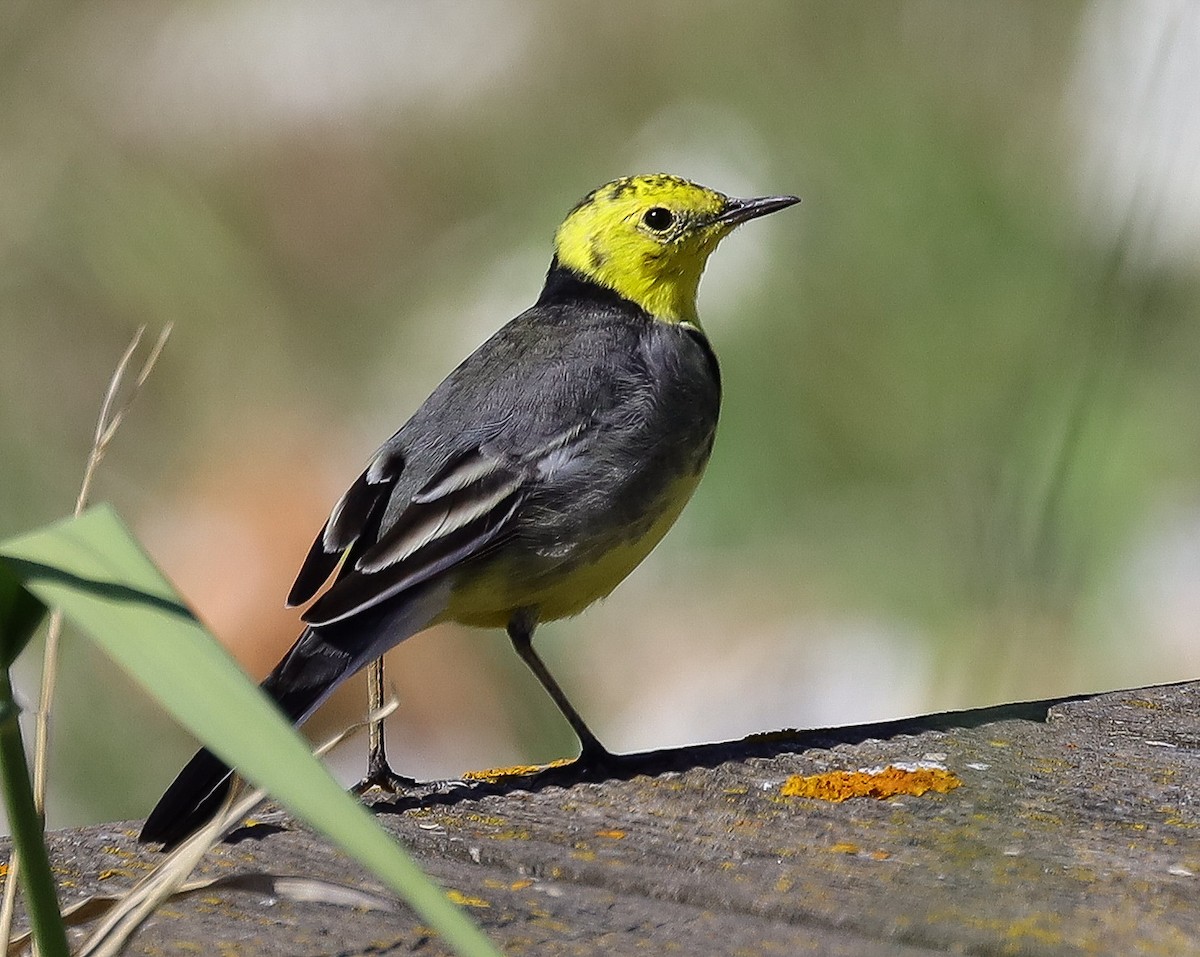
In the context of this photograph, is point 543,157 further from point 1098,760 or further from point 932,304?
point 1098,760

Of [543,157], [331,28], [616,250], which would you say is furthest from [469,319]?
[616,250]

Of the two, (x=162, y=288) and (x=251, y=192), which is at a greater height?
(x=251, y=192)

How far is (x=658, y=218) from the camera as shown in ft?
14.9

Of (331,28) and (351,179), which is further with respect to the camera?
(331,28)

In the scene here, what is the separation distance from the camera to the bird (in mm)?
3301

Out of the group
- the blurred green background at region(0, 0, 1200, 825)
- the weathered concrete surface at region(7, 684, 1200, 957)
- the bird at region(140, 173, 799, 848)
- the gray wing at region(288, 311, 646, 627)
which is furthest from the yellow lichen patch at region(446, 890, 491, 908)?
the blurred green background at region(0, 0, 1200, 825)

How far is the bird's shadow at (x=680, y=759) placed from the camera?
268 centimetres

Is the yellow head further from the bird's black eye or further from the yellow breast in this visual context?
the yellow breast

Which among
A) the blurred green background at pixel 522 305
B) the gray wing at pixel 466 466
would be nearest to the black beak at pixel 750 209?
the blurred green background at pixel 522 305

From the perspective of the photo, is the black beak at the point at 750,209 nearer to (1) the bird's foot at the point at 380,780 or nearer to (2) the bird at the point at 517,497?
(2) the bird at the point at 517,497

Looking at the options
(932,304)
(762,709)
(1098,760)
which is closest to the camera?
(1098,760)

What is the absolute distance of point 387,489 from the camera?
3.59 metres

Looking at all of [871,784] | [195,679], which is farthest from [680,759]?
[195,679]

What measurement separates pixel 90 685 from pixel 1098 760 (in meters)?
4.07
